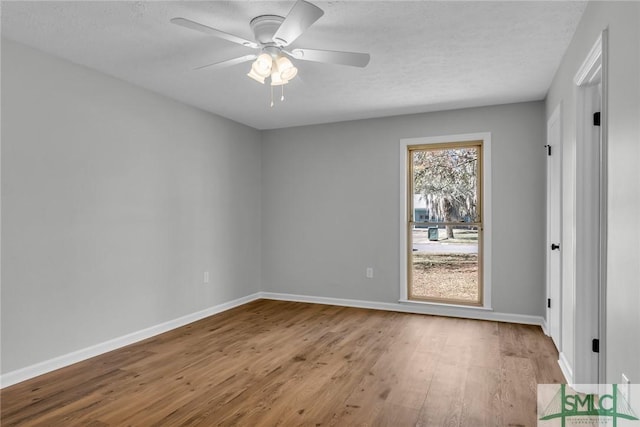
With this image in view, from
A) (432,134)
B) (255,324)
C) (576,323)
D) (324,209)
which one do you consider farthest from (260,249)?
(576,323)

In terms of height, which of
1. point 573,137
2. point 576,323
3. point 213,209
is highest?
point 573,137

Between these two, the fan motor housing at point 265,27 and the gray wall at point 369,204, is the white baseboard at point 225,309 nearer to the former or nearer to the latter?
the gray wall at point 369,204

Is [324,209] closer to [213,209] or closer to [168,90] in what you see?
[213,209]

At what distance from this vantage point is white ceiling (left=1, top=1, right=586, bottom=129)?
7.77ft

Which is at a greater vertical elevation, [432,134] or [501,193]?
[432,134]

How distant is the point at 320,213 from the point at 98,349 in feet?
9.96

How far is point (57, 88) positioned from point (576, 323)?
420cm

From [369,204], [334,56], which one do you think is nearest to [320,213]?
[369,204]

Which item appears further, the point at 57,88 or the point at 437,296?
the point at 437,296

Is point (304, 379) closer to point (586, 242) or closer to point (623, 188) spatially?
point (586, 242)

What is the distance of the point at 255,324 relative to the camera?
4328 millimetres

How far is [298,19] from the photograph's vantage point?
2051mm

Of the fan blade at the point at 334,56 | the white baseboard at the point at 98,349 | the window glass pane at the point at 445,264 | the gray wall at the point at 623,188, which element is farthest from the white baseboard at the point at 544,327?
the white baseboard at the point at 98,349

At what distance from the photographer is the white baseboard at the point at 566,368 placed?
2755 millimetres
